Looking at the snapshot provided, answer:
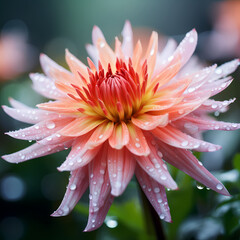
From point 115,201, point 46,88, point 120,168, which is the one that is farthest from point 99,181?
point 115,201

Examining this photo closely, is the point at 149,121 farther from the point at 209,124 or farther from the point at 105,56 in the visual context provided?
the point at 105,56

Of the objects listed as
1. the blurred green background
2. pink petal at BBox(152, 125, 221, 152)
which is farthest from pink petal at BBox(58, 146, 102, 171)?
the blurred green background

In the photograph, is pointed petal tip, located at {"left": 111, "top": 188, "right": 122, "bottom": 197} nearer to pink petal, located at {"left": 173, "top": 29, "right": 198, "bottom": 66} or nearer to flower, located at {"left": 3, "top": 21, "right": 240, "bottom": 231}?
flower, located at {"left": 3, "top": 21, "right": 240, "bottom": 231}

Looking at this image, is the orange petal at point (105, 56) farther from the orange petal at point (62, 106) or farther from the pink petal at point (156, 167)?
the pink petal at point (156, 167)

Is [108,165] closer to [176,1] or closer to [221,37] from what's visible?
[221,37]

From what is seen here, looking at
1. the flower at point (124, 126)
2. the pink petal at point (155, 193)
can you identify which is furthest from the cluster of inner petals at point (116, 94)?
the pink petal at point (155, 193)

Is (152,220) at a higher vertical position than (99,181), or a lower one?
lower

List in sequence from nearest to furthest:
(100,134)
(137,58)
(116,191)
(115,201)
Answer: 1. (116,191)
2. (100,134)
3. (137,58)
4. (115,201)
